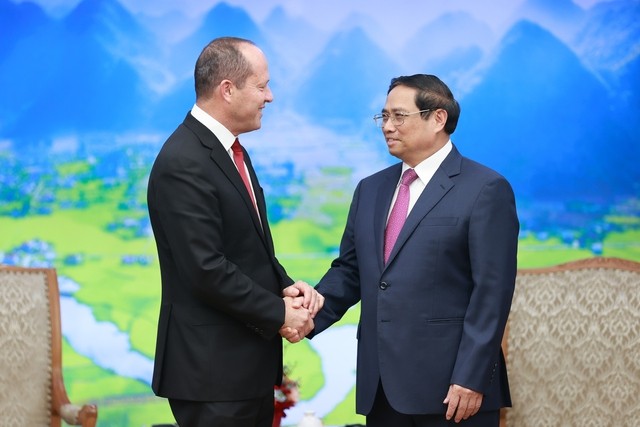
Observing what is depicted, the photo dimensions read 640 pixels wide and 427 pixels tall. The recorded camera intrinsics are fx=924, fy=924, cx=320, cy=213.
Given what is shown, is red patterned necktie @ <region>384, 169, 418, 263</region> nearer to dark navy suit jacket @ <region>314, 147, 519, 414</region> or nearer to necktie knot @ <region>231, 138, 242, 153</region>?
dark navy suit jacket @ <region>314, 147, 519, 414</region>

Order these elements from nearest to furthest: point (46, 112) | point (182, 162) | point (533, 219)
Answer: point (182, 162) < point (46, 112) < point (533, 219)

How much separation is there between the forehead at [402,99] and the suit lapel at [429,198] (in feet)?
0.70

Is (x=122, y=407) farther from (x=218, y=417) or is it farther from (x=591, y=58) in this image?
(x=591, y=58)

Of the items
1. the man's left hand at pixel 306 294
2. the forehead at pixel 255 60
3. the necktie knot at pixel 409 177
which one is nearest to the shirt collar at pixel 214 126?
the forehead at pixel 255 60

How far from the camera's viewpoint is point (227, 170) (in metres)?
2.50

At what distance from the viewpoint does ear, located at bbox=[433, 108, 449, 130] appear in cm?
274

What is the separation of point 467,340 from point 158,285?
271cm

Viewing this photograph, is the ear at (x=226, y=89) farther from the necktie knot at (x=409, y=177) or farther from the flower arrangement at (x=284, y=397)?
the flower arrangement at (x=284, y=397)

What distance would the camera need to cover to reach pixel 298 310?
263 cm

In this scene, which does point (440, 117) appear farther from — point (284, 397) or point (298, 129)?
point (298, 129)

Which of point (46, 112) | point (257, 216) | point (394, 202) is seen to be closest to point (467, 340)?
point (394, 202)

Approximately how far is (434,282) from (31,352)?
1550 mm

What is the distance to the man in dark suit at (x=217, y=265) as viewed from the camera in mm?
2400

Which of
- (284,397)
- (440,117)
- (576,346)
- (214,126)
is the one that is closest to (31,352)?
(284,397)
